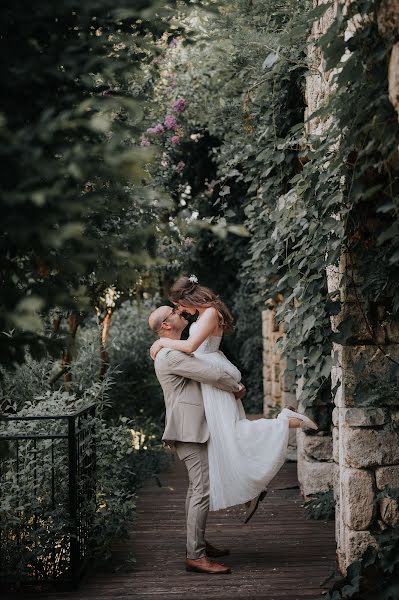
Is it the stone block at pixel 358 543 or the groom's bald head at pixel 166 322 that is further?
the groom's bald head at pixel 166 322

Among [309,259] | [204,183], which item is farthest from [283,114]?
[204,183]

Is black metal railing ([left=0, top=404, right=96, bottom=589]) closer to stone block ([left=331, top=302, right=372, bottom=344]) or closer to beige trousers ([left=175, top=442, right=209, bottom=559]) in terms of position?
beige trousers ([left=175, top=442, right=209, bottom=559])

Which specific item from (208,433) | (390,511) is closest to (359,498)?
(390,511)

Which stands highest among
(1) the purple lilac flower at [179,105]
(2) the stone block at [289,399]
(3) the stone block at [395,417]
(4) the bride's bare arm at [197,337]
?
(1) the purple lilac flower at [179,105]

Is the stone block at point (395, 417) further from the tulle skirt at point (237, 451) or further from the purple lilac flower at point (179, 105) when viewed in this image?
the purple lilac flower at point (179, 105)

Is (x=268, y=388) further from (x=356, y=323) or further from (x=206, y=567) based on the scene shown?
(x=356, y=323)

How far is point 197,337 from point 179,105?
4502 mm

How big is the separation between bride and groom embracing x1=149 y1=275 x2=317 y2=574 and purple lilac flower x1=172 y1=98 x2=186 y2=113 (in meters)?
4.21

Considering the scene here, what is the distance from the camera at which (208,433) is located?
5391 millimetres

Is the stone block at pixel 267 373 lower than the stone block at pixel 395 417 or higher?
higher

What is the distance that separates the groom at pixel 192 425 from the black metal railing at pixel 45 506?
565 mm

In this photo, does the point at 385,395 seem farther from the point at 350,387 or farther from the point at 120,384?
the point at 120,384

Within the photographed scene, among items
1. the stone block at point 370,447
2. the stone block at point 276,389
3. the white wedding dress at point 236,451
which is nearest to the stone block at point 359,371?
the stone block at point 370,447

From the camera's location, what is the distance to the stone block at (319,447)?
7027mm
